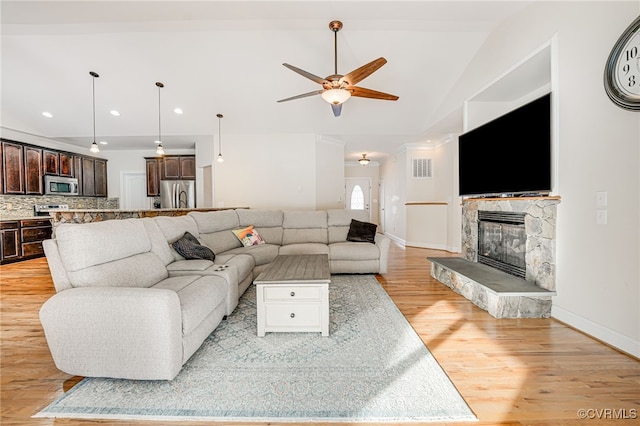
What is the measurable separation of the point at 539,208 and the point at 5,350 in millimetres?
4954

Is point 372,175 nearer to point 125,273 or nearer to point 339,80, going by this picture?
point 339,80

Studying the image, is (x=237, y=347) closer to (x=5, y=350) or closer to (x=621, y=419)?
(x=5, y=350)

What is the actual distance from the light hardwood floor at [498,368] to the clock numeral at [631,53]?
7.18ft

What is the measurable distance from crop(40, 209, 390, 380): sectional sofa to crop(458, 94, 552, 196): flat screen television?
328 cm

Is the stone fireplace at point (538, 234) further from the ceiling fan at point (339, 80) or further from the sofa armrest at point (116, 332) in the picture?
the sofa armrest at point (116, 332)

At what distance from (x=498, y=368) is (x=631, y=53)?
8.10ft

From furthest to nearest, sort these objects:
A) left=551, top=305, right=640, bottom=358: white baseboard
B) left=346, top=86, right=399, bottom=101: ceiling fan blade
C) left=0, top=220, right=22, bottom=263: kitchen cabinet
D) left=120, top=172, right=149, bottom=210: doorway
A: left=120, top=172, right=149, bottom=210: doorway < left=0, top=220, right=22, bottom=263: kitchen cabinet < left=346, top=86, right=399, bottom=101: ceiling fan blade < left=551, top=305, right=640, bottom=358: white baseboard

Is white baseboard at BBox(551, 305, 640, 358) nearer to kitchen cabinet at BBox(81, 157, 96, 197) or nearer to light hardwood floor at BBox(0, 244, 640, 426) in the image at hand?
light hardwood floor at BBox(0, 244, 640, 426)

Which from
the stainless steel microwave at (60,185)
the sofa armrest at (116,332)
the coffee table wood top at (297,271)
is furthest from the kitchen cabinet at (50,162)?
the coffee table wood top at (297,271)

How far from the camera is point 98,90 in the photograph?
492 centimetres

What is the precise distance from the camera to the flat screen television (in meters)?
2.73

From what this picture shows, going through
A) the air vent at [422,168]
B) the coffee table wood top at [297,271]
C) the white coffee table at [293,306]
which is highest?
the air vent at [422,168]

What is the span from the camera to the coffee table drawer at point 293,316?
7.62ft

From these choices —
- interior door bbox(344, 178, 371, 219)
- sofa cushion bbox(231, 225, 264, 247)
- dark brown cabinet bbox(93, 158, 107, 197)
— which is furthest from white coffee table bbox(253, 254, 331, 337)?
interior door bbox(344, 178, 371, 219)
